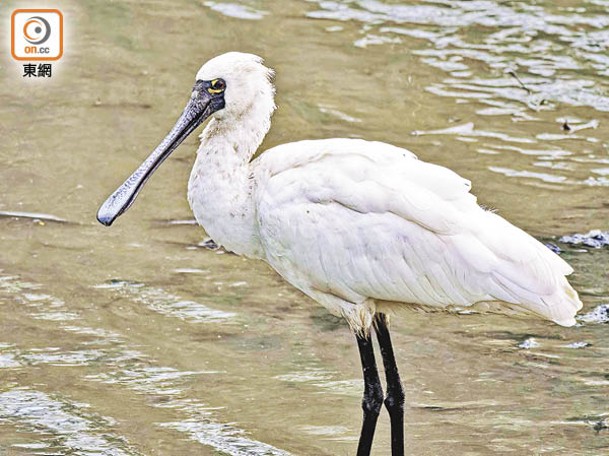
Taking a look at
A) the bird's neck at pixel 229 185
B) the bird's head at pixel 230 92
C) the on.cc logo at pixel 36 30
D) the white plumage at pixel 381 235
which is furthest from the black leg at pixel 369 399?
the on.cc logo at pixel 36 30

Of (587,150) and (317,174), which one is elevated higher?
(317,174)

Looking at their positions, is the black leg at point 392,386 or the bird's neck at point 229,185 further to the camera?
the black leg at point 392,386

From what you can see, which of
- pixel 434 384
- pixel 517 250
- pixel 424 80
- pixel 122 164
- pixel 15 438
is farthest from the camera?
pixel 424 80

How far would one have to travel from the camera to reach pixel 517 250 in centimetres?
608

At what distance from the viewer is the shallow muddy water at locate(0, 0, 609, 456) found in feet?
22.7

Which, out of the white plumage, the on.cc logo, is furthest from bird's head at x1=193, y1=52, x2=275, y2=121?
the on.cc logo

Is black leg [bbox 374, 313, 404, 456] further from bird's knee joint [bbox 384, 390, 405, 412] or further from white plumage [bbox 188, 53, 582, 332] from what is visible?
A: white plumage [bbox 188, 53, 582, 332]

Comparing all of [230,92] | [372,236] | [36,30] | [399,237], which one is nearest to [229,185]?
[230,92]

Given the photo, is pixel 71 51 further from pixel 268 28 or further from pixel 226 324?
pixel 226 324

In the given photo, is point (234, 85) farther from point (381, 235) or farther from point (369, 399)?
point (369, 399)

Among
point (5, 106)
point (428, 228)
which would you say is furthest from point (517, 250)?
point (5, 106)

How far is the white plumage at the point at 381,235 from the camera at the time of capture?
6074 mm

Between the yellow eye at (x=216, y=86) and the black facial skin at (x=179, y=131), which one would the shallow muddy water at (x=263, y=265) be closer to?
the black facial skin at (x=179, y=131)

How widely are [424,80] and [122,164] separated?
119 inches
